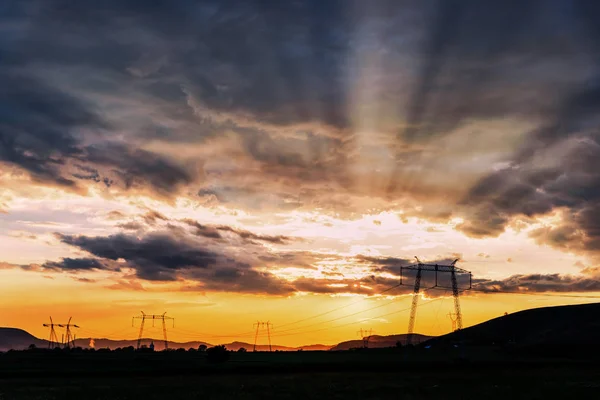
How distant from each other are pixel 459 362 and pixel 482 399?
10826 cm

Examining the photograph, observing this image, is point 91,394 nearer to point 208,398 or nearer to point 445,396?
point 208,398

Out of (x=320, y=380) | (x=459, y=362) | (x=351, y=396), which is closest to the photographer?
(x=351, y=396)

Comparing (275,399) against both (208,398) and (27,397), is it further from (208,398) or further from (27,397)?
(27,397)

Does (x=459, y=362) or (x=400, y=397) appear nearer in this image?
(x=400, y=397)

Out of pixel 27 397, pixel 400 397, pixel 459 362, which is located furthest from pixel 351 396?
pixel 459 362

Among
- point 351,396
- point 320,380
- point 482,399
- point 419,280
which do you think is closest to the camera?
point 482,399

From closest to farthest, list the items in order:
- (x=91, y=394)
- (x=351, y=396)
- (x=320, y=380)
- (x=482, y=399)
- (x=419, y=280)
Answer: (x=482, y=399), (x=351, y=396), (x=91, y=394), (x=320, y=380), (x=419, y=280)

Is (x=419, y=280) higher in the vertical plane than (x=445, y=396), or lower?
higher

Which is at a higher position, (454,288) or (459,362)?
(454,288)

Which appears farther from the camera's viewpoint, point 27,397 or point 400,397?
point 27,397

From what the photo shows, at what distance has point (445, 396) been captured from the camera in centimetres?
7944

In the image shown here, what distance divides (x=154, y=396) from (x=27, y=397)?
18174mm

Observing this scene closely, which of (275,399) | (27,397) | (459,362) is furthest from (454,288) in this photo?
(27,397)

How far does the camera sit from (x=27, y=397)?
84000mm
